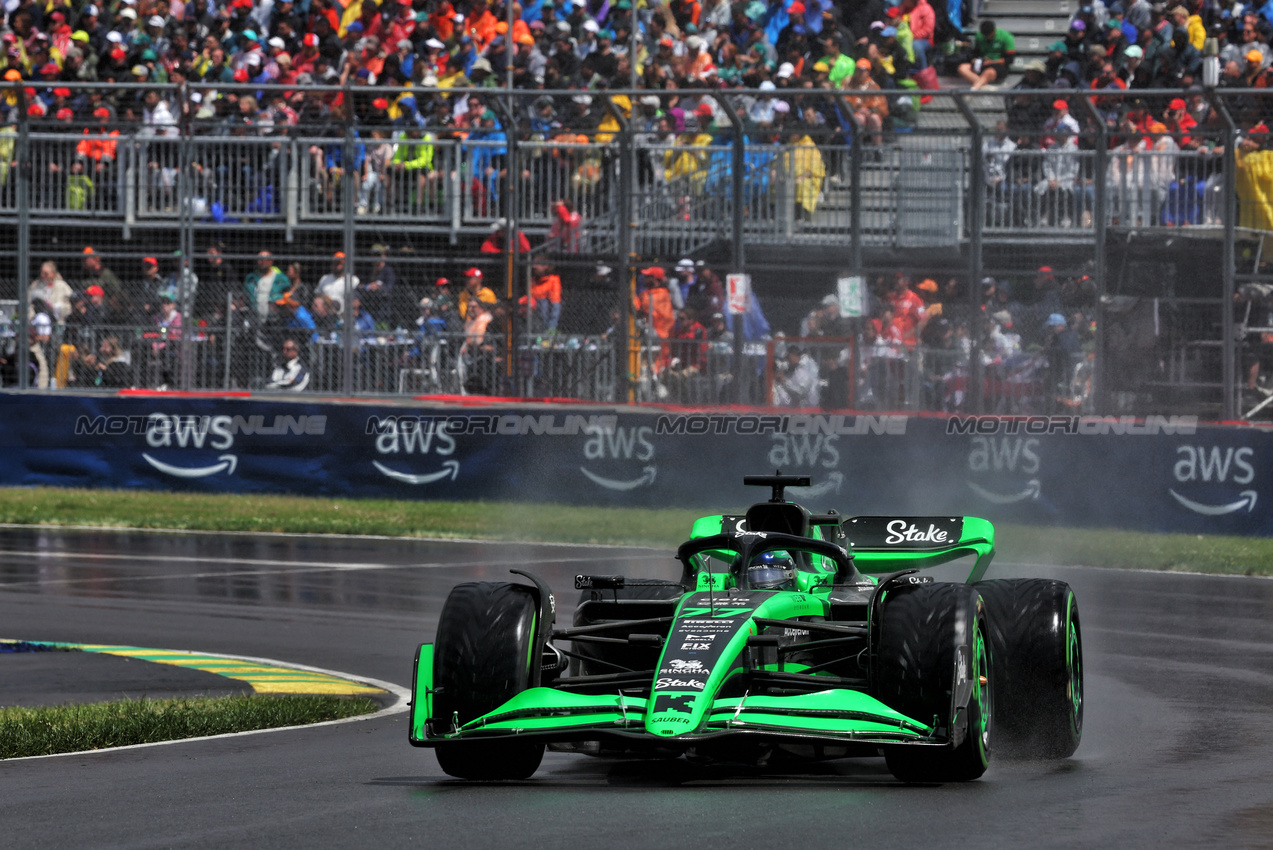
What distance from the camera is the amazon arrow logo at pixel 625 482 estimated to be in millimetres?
20047

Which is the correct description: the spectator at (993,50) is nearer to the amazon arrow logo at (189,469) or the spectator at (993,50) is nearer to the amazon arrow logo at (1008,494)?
the amazon arrow logo at (1008,494)

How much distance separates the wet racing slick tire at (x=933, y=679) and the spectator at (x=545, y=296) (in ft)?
42.5

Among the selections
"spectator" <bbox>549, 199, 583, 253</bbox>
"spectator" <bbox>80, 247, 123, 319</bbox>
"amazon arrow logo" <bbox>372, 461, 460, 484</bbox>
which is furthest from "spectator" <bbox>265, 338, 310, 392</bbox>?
"spectator" <bbox>549, 199, 583, 253</bbox>

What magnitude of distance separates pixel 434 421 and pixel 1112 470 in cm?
715

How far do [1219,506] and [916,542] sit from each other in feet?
31.7

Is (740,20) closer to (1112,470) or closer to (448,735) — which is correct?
(1112,470)

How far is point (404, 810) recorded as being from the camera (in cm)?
641

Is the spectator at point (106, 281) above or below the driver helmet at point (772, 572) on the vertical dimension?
above

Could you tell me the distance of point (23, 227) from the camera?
2034 centimetres

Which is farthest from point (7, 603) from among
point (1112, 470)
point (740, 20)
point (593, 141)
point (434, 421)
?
point (740, 20)

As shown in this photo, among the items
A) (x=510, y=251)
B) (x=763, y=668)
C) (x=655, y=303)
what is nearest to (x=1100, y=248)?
(x=655, y=303)

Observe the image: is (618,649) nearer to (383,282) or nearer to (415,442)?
(383,282)

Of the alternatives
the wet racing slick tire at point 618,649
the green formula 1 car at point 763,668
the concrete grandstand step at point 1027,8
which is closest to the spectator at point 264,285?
the concrete grandstand step at point 1027,8

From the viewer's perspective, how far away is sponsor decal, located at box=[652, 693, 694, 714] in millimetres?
6574
